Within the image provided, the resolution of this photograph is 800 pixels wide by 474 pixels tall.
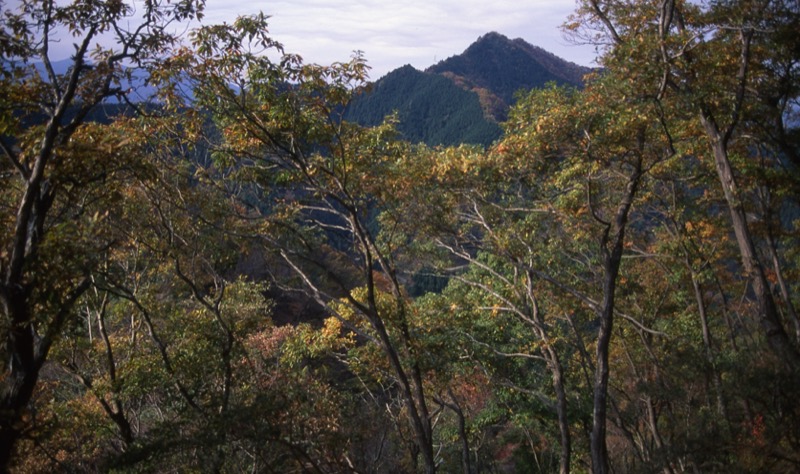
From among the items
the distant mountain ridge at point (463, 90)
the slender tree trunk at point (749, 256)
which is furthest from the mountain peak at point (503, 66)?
the slender tree trunk at point (749, 256)

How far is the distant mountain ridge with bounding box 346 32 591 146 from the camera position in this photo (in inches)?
2317

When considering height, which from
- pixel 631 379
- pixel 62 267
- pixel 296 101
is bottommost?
pixel 631 379

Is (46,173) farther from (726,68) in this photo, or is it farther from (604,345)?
(726,68)

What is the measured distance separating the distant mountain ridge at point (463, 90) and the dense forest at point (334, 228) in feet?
123

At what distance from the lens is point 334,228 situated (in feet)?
23.7

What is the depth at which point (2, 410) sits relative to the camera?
371 cm

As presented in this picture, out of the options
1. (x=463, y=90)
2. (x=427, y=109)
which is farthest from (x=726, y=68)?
(x=463, y=90)

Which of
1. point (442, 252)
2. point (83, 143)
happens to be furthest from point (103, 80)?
point (442, 252)

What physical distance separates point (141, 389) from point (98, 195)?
288 centimetres

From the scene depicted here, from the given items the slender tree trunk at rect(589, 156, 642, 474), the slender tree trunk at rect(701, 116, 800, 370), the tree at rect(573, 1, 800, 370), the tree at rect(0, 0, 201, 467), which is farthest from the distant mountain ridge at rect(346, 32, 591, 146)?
the tree at rect(0, 0, 201, 467)

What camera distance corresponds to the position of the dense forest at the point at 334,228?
4.69 m

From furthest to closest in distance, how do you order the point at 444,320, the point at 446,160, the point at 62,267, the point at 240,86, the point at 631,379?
the point at 631,379 → the point at 444,320 → the point at 446,160 → the point at 240,86 → the point at 62,267

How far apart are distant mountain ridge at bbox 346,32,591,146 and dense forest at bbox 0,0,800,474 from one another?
37.5 metres

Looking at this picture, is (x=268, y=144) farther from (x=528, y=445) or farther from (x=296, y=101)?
(x=528, y=445)
